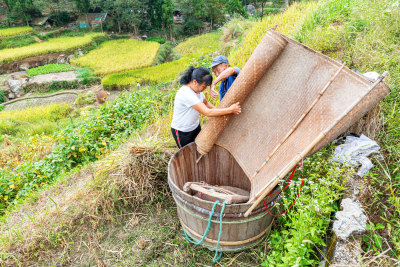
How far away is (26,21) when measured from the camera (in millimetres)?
24734

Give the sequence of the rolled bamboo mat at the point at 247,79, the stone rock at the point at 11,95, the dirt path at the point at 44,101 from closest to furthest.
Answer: the rolled bamboo mat at the point at 247,79 < the dirt path at the point at 44,101 < the stone rock at the point at 11,95

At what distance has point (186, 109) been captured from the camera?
2.55 m

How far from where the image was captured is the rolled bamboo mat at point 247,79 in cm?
214

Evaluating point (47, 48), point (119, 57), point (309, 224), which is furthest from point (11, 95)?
point (309, 224)

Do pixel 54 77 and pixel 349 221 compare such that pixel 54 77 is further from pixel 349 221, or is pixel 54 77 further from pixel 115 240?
pixel 349 221

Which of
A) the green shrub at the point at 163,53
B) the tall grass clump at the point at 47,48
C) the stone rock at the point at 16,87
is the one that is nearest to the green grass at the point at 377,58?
the green shrub at the point at 163,53

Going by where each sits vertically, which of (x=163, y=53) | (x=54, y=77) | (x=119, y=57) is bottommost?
(x=54, y=77)

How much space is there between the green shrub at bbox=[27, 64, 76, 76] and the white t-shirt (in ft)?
64.8

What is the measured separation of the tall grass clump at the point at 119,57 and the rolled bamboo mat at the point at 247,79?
16812 millimetres

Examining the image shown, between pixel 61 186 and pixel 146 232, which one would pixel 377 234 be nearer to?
pixel 146 232

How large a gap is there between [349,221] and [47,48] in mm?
25393

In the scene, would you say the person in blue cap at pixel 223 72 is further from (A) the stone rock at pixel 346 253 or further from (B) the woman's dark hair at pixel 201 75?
(A) the stone rock at pixel 346 253

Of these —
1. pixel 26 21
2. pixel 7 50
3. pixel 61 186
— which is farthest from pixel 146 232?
pixel 26 21

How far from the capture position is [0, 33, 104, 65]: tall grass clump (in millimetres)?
18984
